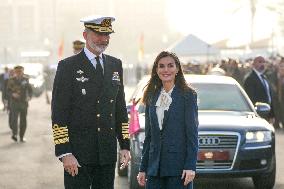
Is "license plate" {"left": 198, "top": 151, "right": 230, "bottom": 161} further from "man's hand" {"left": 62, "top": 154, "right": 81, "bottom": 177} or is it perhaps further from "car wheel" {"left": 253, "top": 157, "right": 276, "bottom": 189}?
"man's hand" {"left": 62, "top": 154, "right": 81, "bottom": 177}

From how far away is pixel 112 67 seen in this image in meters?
5.45

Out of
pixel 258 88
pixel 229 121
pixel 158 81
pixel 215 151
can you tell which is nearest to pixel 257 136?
pixel 229 121

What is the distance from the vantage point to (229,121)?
9.30m

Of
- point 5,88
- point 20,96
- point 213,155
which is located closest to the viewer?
point 213,155

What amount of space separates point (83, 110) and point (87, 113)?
35mm

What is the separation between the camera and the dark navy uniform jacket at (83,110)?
5.25 m

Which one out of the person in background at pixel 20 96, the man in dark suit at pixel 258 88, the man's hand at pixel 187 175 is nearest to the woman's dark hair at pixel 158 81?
the man's hand at pixel 187 175

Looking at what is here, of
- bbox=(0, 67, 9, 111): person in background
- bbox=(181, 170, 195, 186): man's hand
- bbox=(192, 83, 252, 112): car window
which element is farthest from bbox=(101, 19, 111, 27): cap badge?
bbox=(0, 67, 9, 111): person in background

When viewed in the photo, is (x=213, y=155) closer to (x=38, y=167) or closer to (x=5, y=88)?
(x=38, y=167)

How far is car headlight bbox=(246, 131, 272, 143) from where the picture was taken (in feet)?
29.8

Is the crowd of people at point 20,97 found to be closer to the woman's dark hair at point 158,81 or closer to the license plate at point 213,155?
the license plate at point 213,155

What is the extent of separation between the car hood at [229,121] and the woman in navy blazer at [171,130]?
3.57 meters

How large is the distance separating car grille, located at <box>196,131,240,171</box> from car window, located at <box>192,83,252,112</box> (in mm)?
1142

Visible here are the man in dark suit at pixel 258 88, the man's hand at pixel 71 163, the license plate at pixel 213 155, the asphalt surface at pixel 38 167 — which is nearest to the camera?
the man's hand at pixel 71 163
